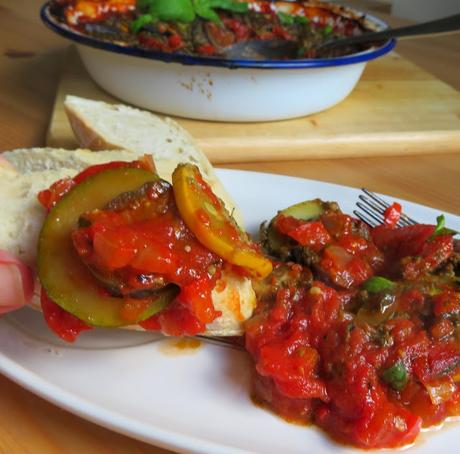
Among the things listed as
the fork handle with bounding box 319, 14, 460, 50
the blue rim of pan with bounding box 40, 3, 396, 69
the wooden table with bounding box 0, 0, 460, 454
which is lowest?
the wooden table with bounding box 0, 0, 460, 454

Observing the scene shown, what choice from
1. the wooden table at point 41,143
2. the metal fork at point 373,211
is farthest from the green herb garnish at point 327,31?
the metal fork at point 373,211

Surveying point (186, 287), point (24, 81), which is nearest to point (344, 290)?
point (186, 287)

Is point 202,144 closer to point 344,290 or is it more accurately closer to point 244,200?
point 244,200

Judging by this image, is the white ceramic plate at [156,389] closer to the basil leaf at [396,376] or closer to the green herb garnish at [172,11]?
the basil leaf at [396,376]

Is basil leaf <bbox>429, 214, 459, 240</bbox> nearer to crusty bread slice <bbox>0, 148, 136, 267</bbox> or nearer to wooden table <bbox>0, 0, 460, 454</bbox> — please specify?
wooden table <bbox>0, 0, 460, 454</bbox>

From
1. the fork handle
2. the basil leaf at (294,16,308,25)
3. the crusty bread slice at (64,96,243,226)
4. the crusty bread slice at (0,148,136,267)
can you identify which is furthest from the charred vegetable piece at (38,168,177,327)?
the basil leaf at (294,16,308,25)

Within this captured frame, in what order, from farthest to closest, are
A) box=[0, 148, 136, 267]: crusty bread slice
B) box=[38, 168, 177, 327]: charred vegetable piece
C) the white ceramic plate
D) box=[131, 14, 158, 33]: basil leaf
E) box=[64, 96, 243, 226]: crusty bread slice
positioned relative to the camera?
box=[131, 14, 158, 33]: basil leaf
box=[64, 96, 243, 226]: crusty bread slice
box=[0, 148, 136, 267]: crusty bread slice
box=[38, 168, 177, 327]: charred vegetable piece
the white ceramic plate
